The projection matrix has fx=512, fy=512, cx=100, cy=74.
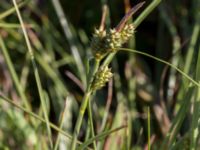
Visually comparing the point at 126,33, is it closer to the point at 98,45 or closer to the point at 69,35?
the point at 98,45

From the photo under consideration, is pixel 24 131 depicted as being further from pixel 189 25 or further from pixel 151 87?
pixel 189 25

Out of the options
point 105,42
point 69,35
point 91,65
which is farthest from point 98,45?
point 69,35

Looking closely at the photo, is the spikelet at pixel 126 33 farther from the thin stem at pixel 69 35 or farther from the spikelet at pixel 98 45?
the thin stem at pixel 69 35

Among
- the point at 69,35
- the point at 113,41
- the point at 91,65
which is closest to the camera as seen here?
the point at 113,41

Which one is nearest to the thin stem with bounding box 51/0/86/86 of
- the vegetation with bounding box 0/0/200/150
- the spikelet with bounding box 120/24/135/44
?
the vegetation with bounding box 0/0/200/150

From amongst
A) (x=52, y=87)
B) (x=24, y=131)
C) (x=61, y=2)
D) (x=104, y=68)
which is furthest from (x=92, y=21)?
Result: (x=104, y=68)

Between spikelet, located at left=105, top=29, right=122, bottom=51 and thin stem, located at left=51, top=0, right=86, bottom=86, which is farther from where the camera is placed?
thin stem, located at left=51, top=0, right=86, bottom=86

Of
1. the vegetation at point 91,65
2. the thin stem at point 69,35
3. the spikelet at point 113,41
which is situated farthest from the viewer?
the thin stem at point 69,35

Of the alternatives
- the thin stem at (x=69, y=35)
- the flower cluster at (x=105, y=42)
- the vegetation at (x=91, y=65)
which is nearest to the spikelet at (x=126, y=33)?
the flower cluster at (x=105, y=42)

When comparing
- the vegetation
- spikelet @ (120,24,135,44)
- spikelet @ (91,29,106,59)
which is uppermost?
the vegetation

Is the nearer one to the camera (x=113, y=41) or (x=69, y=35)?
(x=113, y=41)

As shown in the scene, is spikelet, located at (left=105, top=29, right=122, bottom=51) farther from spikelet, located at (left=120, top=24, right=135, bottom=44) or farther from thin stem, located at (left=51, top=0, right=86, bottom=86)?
thin stem, located at (left=51, top=0, right=86, bottom=86)
